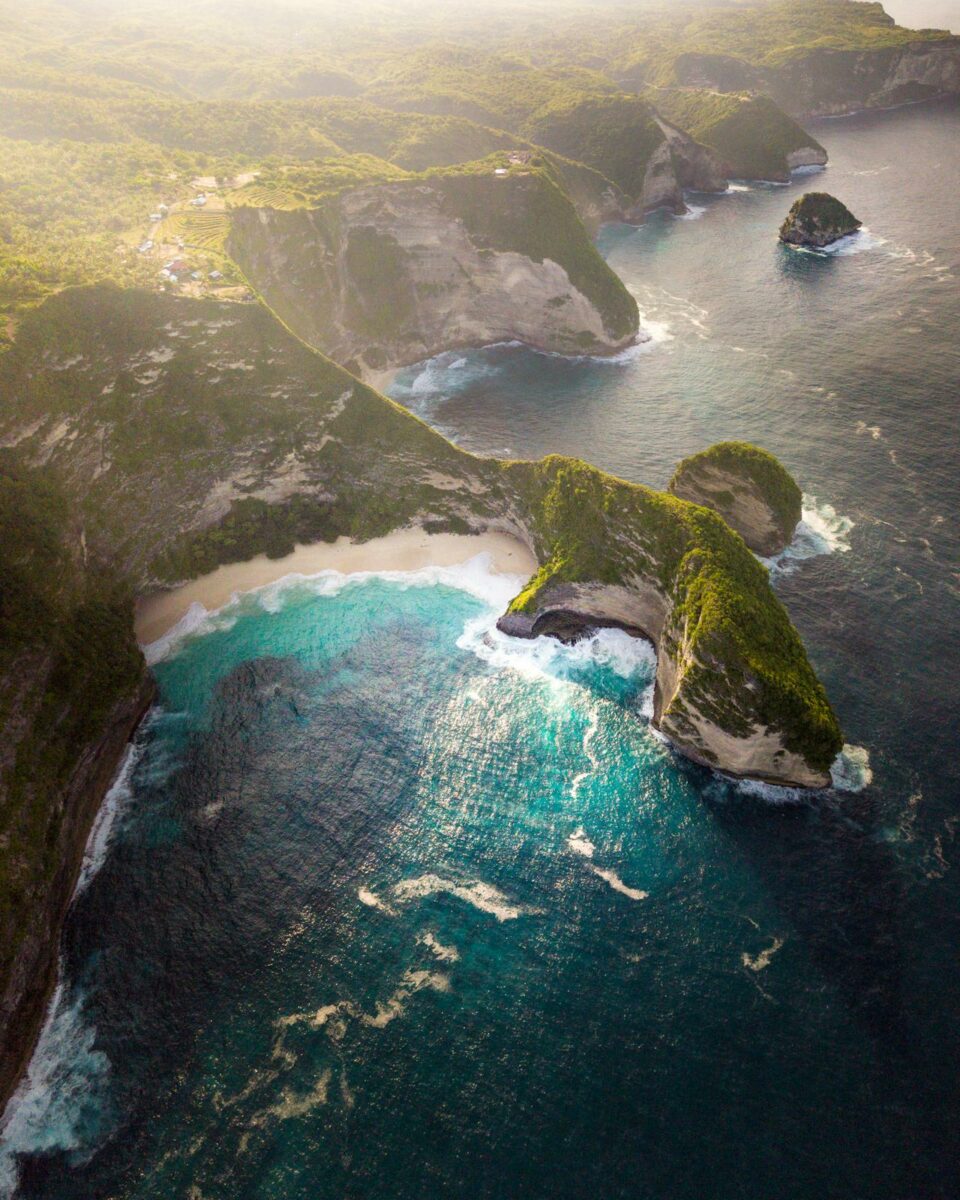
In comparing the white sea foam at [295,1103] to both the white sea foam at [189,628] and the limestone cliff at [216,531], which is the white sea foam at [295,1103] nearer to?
the limestone cliff at [216,531]

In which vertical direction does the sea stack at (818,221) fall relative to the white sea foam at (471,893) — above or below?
above

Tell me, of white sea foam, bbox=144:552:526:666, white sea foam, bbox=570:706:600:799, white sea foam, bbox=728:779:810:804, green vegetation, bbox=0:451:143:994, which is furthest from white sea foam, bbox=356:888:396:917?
white sea foam, bbox=144:552:526:666

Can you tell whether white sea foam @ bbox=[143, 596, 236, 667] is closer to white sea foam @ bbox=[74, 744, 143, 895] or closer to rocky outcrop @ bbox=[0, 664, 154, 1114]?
rocky outcrop @ bbox=[0, 664, 154, 1114]

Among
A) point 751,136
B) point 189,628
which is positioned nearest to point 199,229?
point 189,628

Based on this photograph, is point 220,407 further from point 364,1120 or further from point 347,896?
point 364,1120

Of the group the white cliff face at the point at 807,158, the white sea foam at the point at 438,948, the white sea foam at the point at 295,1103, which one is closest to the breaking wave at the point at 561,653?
the white sea foam at the point at 438,948

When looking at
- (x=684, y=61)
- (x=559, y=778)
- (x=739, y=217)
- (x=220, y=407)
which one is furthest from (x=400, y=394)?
(x=684, y=61)
